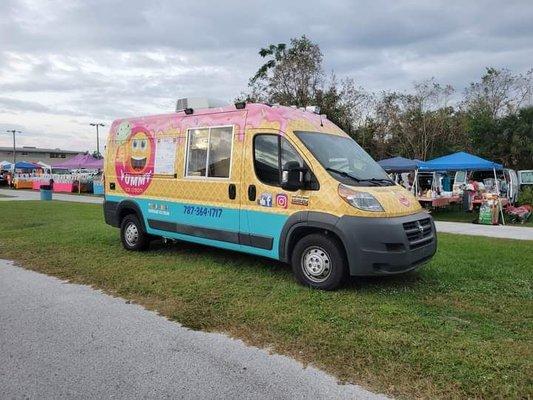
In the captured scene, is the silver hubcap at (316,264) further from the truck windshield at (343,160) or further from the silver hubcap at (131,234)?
the silver hubcap at (131,234)

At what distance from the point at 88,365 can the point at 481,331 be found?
3.64 metres

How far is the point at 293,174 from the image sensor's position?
6055 millimetres

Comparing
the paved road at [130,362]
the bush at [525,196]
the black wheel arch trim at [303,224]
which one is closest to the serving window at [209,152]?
the black wheel arch trim at [303,224]

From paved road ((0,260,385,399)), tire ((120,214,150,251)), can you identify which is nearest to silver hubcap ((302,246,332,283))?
paved road ((0,260,385,399))

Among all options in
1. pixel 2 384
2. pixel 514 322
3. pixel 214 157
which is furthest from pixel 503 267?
pixel 2 384

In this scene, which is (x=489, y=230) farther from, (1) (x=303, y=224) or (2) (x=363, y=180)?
(1) (x=303, y=224)

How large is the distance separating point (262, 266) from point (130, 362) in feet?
11.6

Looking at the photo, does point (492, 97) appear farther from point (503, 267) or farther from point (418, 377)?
point (418, 377)

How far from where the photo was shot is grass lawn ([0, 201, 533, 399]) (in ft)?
12.5

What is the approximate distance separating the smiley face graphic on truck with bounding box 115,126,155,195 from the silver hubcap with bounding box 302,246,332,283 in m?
3.42

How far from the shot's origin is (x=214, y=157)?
720 centimetres

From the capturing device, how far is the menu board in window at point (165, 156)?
308 inches

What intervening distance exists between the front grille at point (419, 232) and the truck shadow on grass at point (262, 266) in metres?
0.64

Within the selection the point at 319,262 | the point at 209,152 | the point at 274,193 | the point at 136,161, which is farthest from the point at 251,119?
the point at 136,161
